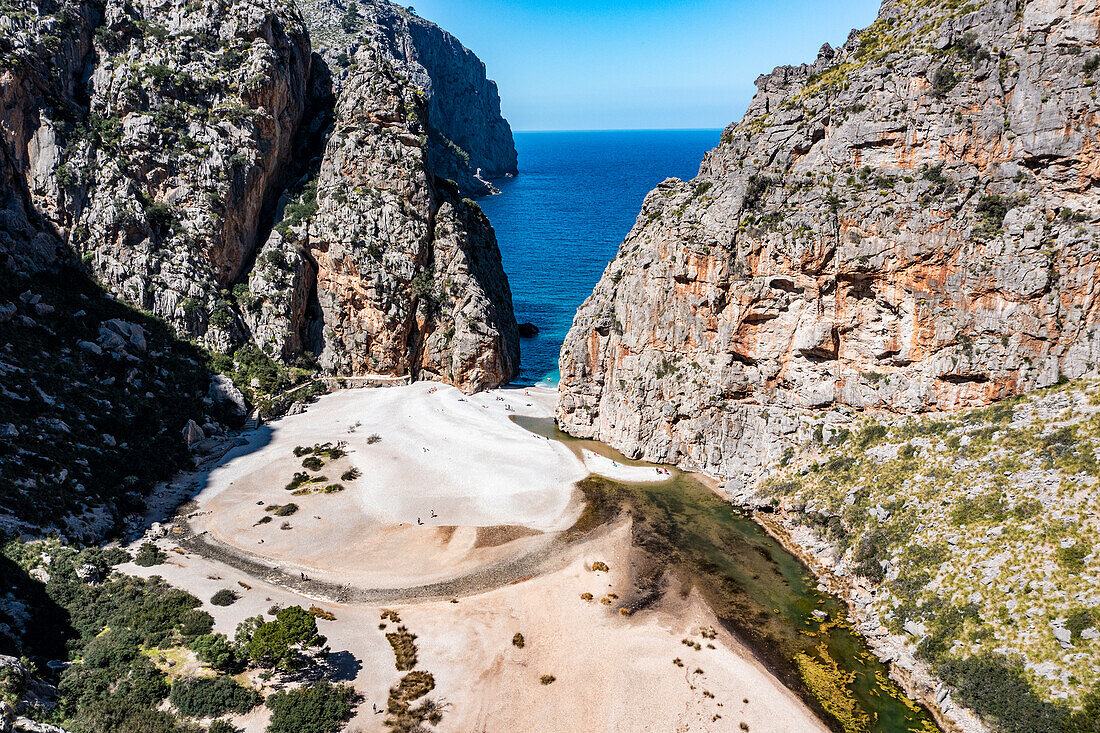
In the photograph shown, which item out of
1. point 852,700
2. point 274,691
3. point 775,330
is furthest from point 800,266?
point 274,691

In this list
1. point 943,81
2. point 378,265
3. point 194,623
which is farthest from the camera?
point 378,265

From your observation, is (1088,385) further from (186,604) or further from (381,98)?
(381,98)

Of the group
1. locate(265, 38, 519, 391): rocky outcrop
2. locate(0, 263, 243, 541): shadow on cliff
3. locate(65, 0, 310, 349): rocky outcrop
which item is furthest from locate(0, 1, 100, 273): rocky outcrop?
locate(265, 38, 519, 391): rocky outcrop

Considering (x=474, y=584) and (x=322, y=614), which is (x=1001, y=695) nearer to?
(x=474, y=584)

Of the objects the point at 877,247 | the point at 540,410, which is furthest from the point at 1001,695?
the point at 540,410

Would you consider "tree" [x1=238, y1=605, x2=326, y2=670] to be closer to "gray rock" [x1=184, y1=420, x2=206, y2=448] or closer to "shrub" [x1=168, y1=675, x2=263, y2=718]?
"shrub" [x1=168, y1=675, x2=263, y2=718]

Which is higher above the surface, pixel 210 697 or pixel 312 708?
pixel 210 697

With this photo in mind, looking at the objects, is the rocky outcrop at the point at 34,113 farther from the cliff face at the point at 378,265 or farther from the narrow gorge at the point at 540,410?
the cliff face at the point at 378,265
